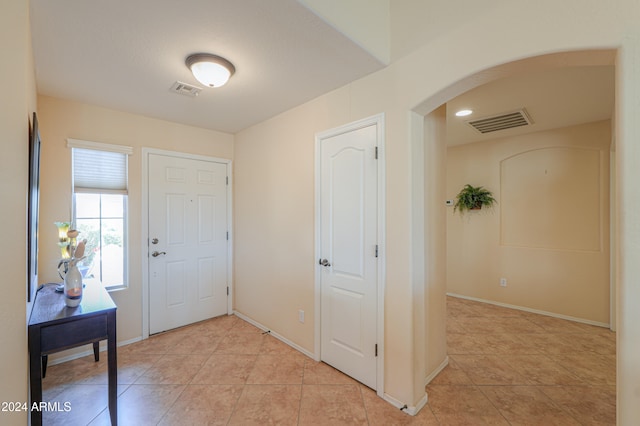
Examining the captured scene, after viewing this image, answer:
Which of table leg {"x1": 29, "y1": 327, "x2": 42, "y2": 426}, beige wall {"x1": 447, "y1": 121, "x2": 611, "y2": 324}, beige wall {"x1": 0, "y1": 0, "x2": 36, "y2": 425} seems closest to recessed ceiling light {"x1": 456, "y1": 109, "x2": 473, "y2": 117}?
beige wall {"x1": 447, "y1": 121, "x2": 611, "y2": 324}

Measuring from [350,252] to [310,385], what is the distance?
114 cm

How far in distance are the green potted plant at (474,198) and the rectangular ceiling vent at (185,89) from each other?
13.4ft

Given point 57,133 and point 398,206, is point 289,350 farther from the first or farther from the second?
point 57,133

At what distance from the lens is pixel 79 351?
103 inches

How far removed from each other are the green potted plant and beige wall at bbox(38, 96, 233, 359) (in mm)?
3890

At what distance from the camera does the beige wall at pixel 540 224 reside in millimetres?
3416

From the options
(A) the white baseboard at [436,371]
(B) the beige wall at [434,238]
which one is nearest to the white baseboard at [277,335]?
(A) the white baseboard at [436,371]

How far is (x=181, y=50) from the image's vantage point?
1843 mm

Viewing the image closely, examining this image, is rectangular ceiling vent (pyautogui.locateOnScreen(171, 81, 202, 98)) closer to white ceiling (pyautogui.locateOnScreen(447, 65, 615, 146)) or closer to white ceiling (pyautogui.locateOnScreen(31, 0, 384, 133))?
white ceiling (pyautogui.locateOnScreen(31, 0, 384, 133))

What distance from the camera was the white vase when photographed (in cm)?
180

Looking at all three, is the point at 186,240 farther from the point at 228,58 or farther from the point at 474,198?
the point at 474,198

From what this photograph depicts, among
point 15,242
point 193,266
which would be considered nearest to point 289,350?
point 193,266

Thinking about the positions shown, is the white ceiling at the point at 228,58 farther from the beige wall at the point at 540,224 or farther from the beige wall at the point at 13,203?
the beige wall at the point at 540,224

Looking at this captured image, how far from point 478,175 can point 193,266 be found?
14.8 feet
